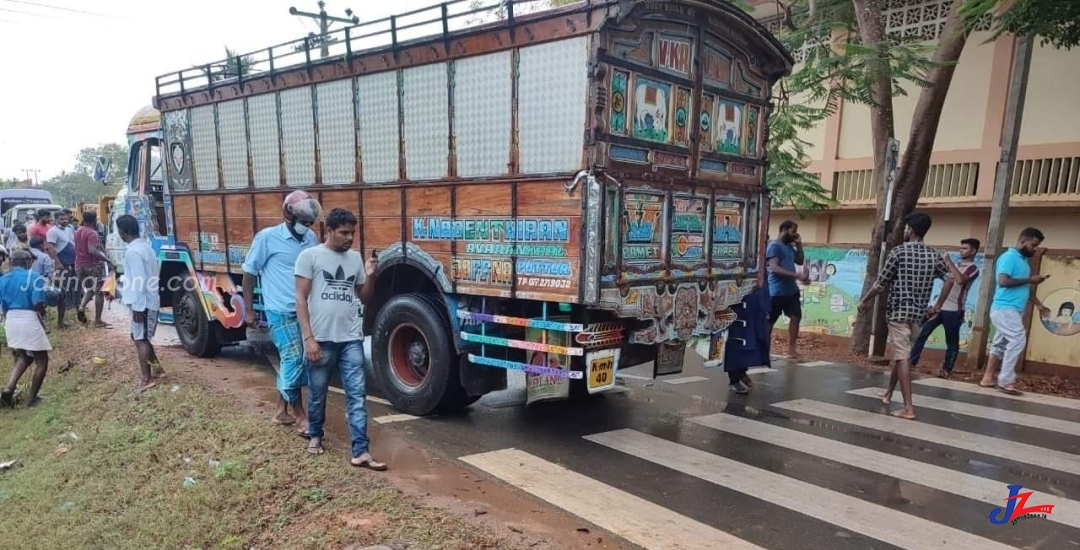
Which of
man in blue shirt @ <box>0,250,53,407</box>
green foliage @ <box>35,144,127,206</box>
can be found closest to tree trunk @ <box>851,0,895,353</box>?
man in blue shirt @ <box>0,250,53,407</box>

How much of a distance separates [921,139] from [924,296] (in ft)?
11.9

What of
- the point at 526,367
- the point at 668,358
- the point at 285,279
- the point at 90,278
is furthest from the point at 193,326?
the point at 668,358

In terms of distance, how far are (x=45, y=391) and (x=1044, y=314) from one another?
1106 centimetres

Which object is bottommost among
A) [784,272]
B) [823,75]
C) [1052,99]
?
[784,272]

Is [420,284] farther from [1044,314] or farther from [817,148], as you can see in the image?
[817,148]

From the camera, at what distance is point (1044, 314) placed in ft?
25.5

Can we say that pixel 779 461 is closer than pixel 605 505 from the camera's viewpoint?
No

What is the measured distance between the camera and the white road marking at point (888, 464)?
13.7 ft

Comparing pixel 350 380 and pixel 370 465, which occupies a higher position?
pixel 350 380

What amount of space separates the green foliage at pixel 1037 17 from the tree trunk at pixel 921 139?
460 mm

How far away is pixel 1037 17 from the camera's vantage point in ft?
23.1

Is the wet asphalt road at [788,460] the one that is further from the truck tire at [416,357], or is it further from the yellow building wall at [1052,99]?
the yellow building wall at [1052,99]

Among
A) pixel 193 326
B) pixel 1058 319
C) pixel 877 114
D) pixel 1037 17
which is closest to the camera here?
pixel 1037 17

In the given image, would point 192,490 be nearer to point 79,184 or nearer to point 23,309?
point 23,309
